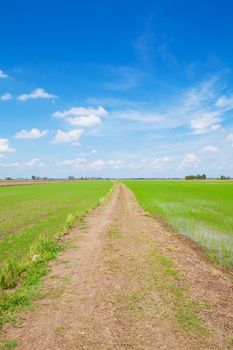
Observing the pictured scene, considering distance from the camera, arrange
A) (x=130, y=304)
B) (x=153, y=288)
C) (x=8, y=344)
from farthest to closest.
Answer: (x=153, y=288) → (x=130, y=304) → (x=8, y=344)

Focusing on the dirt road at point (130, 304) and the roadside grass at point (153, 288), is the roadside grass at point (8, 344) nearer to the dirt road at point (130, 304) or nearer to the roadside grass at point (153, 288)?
the dirt road at point (130, 304)

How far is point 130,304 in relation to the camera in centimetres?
665

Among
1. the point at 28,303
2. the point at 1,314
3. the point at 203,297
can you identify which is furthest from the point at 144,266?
the point at 1,314

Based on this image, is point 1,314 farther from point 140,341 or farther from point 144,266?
point 144,266

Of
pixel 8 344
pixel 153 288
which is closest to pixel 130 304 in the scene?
pixel 153 288

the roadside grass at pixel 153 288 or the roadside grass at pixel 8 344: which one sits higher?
the roadside grass at pixel 153 288

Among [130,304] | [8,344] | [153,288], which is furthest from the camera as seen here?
[153,288]

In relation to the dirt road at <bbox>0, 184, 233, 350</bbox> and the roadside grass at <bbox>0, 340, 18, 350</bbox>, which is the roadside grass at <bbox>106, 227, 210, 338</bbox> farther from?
the roadside grass at <bbox>0, 340, 18, 350</bbox>

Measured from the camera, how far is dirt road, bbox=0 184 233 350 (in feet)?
17.1

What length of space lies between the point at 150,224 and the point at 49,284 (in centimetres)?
1098

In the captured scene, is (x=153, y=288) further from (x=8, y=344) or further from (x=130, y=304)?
(x=8, y=344)

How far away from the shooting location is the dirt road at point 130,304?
5.20 m

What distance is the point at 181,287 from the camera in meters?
7.73

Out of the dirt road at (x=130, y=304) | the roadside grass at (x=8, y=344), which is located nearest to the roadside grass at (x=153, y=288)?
the dirt road at (x=130, y=304)
